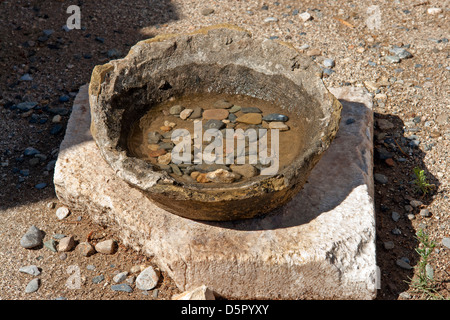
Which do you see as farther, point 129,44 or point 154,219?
point 129,44

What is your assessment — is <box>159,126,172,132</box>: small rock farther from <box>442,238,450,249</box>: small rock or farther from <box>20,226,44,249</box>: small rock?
<box>442,238,450,249</box>: small rock

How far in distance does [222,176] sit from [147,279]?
2.46 feet

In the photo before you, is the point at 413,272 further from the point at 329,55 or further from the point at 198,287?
the point at 329,55

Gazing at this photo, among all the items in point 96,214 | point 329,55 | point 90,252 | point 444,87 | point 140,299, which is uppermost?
point 329,55

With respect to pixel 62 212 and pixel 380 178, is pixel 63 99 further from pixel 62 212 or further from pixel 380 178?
pixel 380 178

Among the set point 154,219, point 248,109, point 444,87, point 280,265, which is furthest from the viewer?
point 444,87

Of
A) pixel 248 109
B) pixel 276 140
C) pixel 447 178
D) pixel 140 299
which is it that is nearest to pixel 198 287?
pixel 140 299

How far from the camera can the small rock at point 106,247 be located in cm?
335

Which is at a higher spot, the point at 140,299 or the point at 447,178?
the point at 447,178

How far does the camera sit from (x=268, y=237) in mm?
3049

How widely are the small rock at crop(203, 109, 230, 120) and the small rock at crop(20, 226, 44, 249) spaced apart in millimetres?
1310

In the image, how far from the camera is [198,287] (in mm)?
2998

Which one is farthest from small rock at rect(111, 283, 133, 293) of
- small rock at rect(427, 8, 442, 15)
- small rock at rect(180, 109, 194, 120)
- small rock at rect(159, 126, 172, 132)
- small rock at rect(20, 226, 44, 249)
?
small rock at rect(427, 8, 442, 15)

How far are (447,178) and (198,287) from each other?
197 cm
